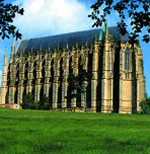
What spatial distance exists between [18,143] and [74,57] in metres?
141

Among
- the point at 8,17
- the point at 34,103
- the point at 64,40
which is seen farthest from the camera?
the point at 64,40

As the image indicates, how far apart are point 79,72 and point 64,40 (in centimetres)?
1767

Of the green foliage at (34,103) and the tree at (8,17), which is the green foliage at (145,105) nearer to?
the green foliage at (34,103)

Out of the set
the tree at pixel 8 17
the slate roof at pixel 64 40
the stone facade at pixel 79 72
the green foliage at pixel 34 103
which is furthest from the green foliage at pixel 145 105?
the tree at pixel 8 17

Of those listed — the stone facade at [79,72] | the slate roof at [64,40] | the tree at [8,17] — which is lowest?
the tree at [8,17]

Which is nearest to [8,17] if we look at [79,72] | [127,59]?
[127,59]

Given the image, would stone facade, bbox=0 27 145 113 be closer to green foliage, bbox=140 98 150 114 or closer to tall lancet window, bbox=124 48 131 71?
tall lancet window, bbox=124 48 131 71

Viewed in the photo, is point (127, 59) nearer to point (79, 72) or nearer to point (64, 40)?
point (79, 72)

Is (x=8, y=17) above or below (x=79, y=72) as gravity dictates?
below

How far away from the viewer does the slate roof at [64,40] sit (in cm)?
16300

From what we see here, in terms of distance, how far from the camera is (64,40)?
172 metres

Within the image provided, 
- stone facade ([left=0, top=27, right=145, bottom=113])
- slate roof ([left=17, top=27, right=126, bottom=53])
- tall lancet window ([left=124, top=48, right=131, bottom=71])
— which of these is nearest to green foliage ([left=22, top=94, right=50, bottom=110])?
stone facade ([left=0, top=27, right=145, bottom=113])

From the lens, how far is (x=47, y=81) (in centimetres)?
16512

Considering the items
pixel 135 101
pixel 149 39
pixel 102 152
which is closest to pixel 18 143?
pixel 102 152
